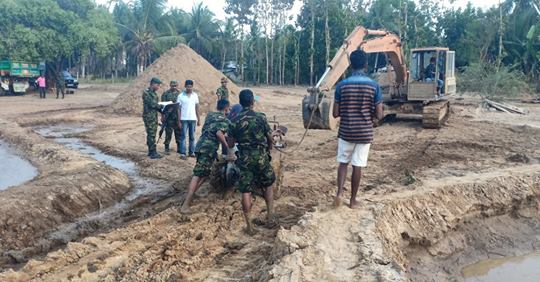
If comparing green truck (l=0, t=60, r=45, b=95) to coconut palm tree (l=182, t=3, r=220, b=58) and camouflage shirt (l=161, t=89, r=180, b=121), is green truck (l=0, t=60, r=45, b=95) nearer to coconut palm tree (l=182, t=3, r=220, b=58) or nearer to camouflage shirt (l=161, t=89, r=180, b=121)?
coconut palm tree (l=182, t=3, r=220, b=58)

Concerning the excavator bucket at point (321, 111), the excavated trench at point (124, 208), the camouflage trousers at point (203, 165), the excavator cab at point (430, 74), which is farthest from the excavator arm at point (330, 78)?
the excavated trench at point (124, 208)

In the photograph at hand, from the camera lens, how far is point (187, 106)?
400 inches

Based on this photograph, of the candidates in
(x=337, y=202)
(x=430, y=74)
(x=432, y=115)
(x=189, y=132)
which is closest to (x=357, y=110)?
(x=337, y=202)

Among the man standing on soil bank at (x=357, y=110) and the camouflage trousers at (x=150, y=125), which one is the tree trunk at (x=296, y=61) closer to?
the camouflage trousers at (x=150, y=125)

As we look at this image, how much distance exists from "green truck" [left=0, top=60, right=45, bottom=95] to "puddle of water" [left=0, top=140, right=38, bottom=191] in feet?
57.1

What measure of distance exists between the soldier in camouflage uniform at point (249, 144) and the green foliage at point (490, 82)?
863 inches

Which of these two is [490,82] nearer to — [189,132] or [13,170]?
[189,132]

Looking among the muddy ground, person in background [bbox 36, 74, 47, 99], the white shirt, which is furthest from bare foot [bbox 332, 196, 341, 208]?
person in background [bbox 36, 74, 47, 99]

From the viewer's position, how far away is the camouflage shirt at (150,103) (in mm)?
10000

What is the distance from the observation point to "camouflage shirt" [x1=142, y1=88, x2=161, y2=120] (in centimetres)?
1000

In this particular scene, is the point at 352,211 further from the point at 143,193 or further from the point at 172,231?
the point at 143,193

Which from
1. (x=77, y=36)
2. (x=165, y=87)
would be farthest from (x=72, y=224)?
(x=77, y=36)

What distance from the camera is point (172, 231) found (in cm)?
568

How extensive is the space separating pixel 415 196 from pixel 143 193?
14.4 ft
